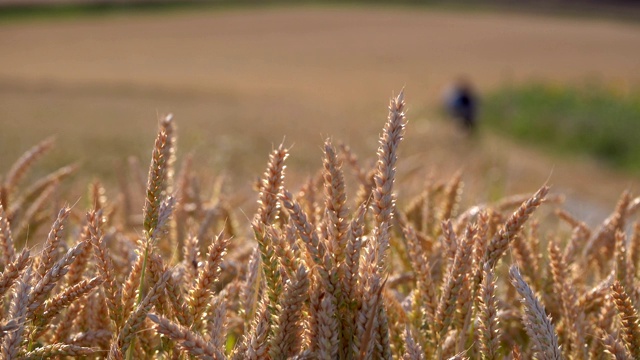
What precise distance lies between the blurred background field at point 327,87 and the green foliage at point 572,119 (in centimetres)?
5

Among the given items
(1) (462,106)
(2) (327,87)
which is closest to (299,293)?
(1) (462,106)

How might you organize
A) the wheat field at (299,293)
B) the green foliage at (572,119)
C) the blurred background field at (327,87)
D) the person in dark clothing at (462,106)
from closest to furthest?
the wheat field at (299,293) → the blurred background field at (327,87) → the green foliage at (572,119) → the person in dark clothing at (462,106)

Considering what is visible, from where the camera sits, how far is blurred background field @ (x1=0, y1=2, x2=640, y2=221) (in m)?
9.72

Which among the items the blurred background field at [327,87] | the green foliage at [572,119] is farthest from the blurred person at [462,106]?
the green foliage at [572,119]

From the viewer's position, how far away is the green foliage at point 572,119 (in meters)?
14.5

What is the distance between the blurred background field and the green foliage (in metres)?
0.05

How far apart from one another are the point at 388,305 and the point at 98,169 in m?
7.13

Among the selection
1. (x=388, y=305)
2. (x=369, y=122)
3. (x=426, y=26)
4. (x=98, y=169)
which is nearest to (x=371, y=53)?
(x=426, y=26)

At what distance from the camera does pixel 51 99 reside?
17.2 m

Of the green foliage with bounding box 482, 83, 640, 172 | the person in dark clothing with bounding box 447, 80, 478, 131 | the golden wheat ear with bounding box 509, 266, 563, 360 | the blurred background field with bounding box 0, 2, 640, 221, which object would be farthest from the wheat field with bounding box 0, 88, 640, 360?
the person in dark clothing with bounding box 447, 80, 478, 131

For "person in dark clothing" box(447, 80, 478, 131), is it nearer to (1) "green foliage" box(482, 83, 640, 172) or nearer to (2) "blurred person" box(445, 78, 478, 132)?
(2) "blurred person" box(445, 78, 478, 132)

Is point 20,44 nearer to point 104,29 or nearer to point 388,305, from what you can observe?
point 104,29

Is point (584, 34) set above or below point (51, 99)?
above

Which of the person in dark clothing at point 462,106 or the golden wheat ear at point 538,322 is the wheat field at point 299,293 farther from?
the person in dark clothing at point 462,106
